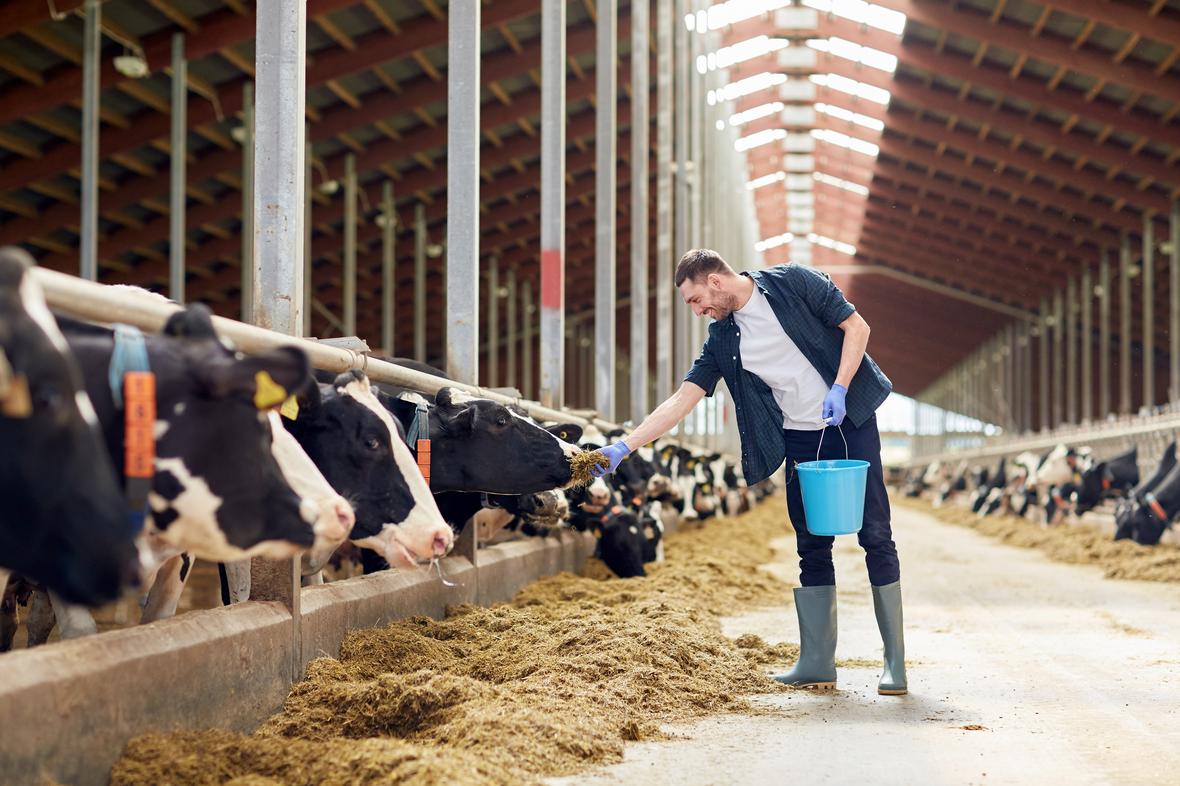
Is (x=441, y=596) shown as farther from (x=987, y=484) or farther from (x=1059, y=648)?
(x=987, y=484)

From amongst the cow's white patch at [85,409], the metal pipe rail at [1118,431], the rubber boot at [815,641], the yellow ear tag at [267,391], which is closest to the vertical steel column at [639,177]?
the metal pipe rail at [1118,431]

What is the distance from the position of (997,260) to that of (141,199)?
2694 centimetres

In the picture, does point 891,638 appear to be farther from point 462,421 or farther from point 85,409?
point 85,409

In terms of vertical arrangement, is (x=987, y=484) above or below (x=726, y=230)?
below

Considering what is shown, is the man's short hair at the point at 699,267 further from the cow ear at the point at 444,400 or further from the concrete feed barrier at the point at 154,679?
the concrete feed barrier at the point at 154,679

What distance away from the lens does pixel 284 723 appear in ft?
12.0

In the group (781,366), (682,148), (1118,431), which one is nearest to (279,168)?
(781,366)

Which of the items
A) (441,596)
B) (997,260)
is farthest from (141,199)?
(997,260)

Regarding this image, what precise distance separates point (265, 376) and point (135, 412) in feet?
0.79

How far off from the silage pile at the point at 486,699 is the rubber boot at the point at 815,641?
0.15m

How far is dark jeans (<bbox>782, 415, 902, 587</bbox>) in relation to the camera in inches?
205

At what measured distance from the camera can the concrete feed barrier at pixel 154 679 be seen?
2604 millimetres

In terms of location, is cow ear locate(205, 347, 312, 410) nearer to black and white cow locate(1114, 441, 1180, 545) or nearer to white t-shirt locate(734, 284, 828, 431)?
white t-shirt locate(734, 284, 828, 431)

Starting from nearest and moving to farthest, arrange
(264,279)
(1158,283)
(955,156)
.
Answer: (264,279) < (955,156) < (1158,283)
